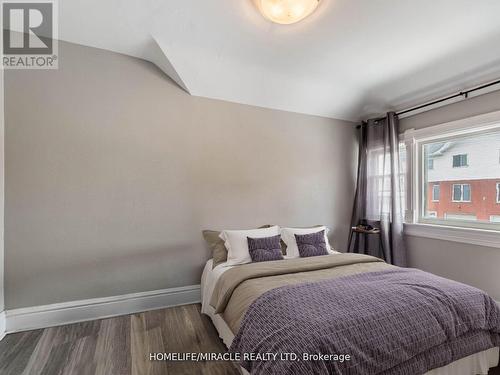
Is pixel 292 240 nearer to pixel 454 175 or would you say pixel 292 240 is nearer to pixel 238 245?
pixel 238 245

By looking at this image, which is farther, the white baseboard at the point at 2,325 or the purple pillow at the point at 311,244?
the purple pillow at the point at 311,244

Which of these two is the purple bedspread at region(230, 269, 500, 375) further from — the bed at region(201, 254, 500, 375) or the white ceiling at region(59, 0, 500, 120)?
the white ceiling at region(59, 0, 500, 120)

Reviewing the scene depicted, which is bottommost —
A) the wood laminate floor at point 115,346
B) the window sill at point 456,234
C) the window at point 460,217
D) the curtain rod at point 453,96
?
the wood laminate floor at point 115,346

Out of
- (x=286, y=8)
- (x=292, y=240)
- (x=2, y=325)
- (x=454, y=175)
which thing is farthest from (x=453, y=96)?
(x=2, y=325)

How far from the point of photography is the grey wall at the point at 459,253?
7.91ft

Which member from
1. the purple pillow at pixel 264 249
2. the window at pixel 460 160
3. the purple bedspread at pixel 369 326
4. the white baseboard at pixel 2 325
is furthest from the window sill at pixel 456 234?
the white baseboard at pixel 2 325

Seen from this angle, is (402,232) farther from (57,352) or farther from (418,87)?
(57,352)

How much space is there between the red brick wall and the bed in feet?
4.42

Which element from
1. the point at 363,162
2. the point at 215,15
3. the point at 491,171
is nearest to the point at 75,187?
the point at 215,15

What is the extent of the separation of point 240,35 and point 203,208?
1841mm

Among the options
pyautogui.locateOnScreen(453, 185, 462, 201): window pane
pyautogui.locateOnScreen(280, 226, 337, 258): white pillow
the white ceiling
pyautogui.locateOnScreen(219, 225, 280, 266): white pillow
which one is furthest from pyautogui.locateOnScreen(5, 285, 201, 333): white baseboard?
pyautogui.locateOnScreen(453, 185, 462, 201): window pane

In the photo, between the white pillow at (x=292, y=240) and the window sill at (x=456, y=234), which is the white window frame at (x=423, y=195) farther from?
the white pillow at (x=292, y=240)

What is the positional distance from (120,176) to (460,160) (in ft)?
12.7

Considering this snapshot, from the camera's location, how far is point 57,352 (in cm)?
182
